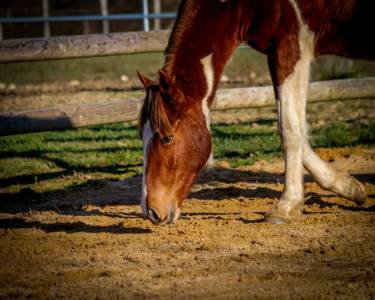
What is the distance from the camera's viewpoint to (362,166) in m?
5.79

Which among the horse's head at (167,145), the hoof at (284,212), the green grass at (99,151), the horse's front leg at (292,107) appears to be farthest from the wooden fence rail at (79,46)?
the hoof at (284,212)

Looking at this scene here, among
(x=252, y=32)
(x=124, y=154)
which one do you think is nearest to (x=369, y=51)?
(x=252, y=32)

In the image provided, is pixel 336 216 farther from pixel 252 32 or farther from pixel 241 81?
pixel 241 81

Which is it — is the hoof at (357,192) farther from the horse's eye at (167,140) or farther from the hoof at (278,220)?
the horse's eye at (167,140)

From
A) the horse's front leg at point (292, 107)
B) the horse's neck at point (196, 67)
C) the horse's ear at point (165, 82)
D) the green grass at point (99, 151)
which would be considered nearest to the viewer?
the horse's ear at point (165, 82)

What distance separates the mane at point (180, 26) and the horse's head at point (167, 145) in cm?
21

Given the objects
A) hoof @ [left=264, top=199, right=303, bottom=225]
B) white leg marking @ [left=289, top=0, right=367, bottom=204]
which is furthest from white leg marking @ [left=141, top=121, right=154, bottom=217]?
white leg marking @ [left=289, top=0, right=367, bottom=204]

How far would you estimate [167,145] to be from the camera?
146 inches

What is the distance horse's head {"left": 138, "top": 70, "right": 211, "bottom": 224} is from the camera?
3641 mm

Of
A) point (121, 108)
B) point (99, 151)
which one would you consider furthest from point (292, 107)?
point (99, 151)

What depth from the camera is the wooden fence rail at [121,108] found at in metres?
5.28

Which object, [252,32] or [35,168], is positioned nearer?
[252,32]

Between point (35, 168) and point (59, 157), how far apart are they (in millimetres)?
495

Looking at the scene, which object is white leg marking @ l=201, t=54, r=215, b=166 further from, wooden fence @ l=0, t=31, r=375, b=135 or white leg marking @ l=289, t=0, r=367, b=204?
wooden fence @ l=0, t=31, r=375, b=135
